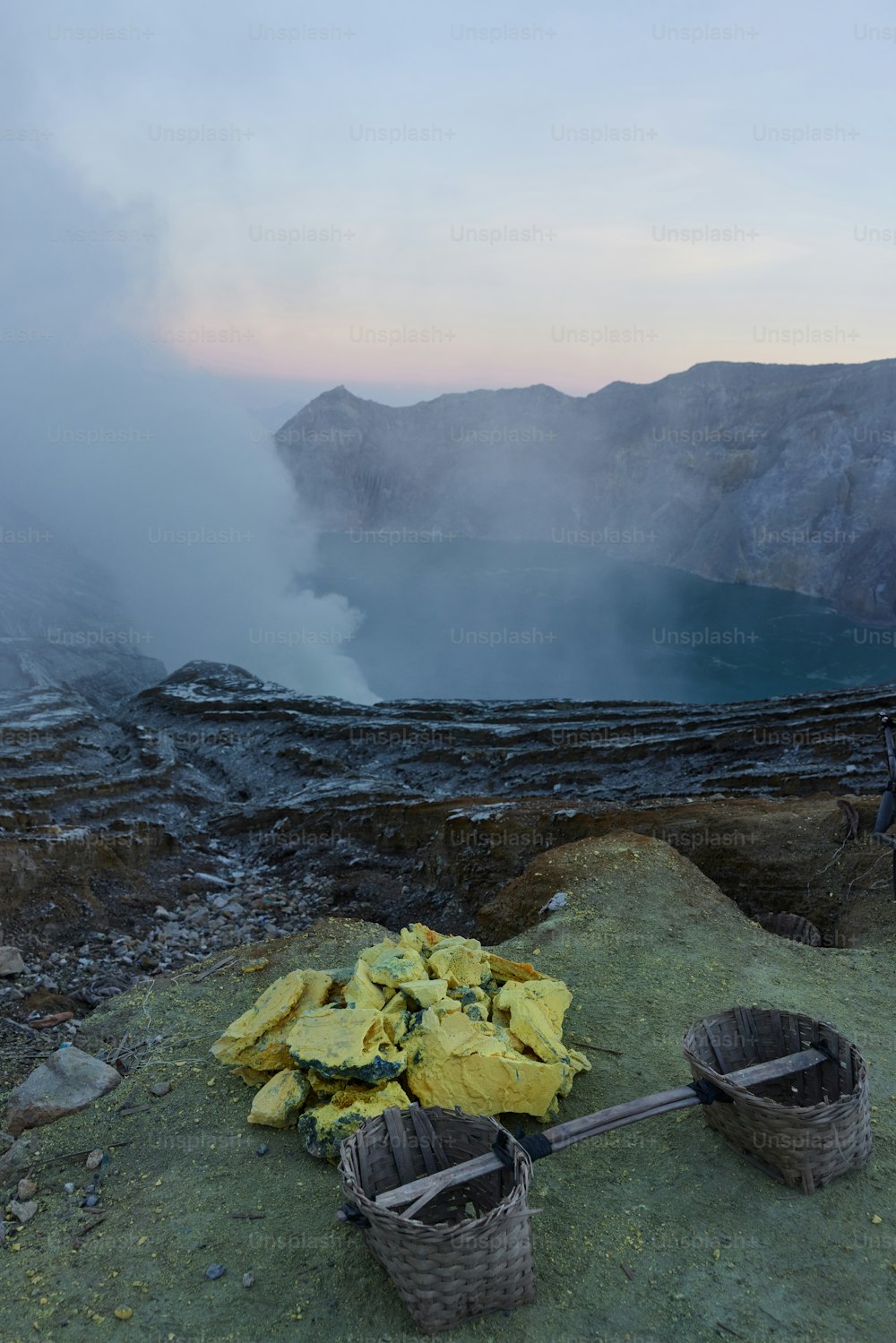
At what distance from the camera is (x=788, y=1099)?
6.79 metres

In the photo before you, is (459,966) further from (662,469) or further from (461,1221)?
(662,469)

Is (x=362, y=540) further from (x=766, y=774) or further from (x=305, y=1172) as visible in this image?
(x=305, y=1172)

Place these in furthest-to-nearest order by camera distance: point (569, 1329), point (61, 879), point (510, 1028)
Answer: point (61, 879), point (510, 1028), point (569, 1329)

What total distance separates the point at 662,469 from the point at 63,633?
102 metres

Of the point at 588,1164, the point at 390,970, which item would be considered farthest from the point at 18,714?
the point at 588,1164

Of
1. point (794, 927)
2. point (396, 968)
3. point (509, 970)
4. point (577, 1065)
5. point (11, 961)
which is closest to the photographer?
point (577, 1065)

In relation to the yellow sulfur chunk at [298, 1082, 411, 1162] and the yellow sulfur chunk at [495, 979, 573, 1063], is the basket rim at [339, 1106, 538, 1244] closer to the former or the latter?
the yellow sulfur chunk at [298, 1082, 411, 1162]

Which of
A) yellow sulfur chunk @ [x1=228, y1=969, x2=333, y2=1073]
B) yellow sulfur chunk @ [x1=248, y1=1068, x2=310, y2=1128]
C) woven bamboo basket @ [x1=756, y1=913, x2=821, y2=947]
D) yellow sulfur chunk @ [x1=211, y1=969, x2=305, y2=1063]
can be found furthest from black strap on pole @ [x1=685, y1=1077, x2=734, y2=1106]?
woven bamboo basket @ [x1=756, y1=913, x2=821, y2=947]

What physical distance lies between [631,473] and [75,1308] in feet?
497

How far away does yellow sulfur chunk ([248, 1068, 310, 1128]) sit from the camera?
686cm

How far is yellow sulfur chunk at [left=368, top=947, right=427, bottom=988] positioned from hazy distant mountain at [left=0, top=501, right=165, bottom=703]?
47238 millimetres

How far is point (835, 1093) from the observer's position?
21.3 feet

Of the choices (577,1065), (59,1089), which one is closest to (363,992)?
(577,1065)

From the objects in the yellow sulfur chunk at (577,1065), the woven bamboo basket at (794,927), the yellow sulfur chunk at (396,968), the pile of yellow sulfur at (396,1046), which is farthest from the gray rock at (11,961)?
the woven bamboo basket at (794,927)
